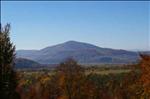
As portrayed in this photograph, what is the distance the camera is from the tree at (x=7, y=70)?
22.7 meters

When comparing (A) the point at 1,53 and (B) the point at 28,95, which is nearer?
(A) the point at 1,53

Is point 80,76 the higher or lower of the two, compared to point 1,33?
lower

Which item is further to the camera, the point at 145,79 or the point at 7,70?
the point at 145,79

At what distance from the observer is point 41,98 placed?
9456 centimetres

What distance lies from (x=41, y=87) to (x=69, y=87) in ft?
137

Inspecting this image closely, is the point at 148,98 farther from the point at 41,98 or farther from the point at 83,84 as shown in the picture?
the point at 41,98

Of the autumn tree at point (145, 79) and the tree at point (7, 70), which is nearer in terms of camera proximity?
the tree at point (7, 70)

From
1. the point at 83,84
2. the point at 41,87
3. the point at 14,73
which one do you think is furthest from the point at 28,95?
the point at 14,73

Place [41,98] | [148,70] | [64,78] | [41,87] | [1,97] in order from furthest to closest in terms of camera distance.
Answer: [41,87], [41,98], [64,78], [148,70], [1,97]

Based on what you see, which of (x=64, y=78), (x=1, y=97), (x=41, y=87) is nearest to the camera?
(x=1, y=97)

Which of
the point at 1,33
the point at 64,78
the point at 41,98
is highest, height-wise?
the point at 1,33

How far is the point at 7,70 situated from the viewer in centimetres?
2298

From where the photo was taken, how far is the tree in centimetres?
2272

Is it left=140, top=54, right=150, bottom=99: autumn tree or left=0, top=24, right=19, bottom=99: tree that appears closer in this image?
left=0, top=24, right=19, bottom=99: tree
